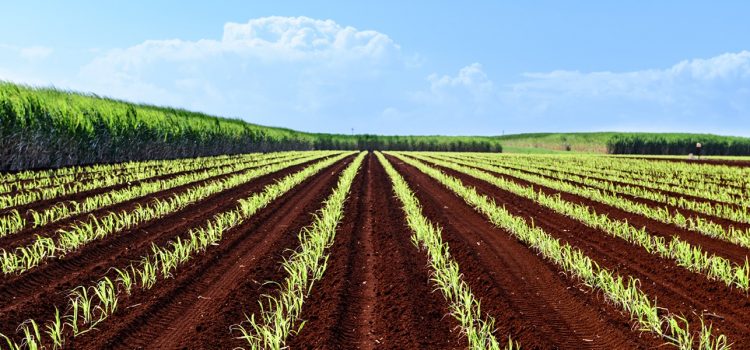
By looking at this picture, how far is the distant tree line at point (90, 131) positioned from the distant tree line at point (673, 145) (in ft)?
173

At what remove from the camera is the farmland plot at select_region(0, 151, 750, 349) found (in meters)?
4.22

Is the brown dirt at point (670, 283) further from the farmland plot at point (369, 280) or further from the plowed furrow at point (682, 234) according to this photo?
the plowed furrow at point (682, 234)

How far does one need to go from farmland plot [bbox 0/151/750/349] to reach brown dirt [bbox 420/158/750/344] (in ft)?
0.08

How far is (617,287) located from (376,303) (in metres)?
2.34

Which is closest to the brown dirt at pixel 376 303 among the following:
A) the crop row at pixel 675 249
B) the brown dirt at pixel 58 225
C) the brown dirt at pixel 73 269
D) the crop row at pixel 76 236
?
the brown dirt at pixel 73 269

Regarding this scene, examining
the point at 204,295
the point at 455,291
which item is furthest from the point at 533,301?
the point at 204,295

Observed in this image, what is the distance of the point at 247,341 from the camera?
4.14 m

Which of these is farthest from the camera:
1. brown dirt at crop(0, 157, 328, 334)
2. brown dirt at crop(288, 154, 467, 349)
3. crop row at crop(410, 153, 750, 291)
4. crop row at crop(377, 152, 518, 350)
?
crop row at crop(410, 153, 750, 291)

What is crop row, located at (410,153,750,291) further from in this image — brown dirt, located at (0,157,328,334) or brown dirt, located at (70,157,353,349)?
brown dirt, located at (0,157,328,334)

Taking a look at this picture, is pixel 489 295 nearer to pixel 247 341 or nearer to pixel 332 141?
pixel 247 341

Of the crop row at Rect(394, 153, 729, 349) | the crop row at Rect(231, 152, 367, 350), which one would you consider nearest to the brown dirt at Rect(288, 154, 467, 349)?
the crop row at Rect(231, 152, 367, 350)

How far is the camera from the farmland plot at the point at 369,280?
13.8 ft

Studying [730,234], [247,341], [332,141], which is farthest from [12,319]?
[332,141]

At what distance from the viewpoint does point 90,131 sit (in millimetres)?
22297
